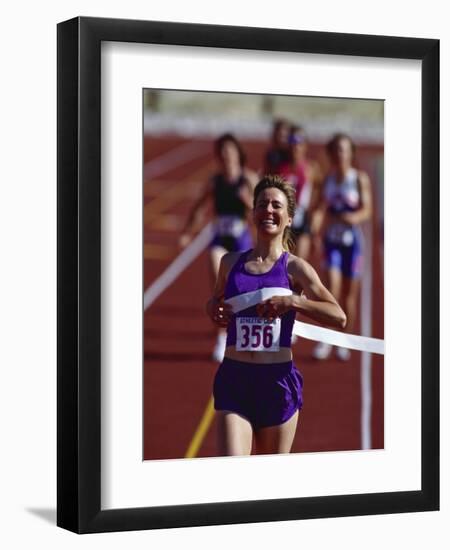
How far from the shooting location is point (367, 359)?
7465mm

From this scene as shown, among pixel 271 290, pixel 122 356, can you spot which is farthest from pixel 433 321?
pixel 122 356

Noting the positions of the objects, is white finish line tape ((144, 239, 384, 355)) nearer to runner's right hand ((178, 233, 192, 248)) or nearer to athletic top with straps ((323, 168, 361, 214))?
runner's right hand ((178, 233, 192, 248))

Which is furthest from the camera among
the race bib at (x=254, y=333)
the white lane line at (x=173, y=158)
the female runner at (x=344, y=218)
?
the female runner at (x=344, y=218)

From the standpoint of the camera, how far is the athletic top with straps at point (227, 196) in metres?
7.19

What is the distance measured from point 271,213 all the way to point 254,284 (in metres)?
0.33

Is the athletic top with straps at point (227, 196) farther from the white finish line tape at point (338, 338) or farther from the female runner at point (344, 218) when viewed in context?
the white finish line tape at point (338, 338)

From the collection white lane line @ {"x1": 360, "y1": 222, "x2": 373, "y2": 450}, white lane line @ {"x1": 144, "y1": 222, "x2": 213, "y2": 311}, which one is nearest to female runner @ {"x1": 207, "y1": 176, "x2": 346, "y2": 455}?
white lane line @ {"x1": 144, "y1": 222, "x2": 213, "y2": 311}

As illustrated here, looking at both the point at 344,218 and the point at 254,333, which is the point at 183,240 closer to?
the point at 254,333

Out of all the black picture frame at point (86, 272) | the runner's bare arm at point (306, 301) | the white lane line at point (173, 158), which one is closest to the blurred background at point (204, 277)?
the white lane line at point (173, 158)

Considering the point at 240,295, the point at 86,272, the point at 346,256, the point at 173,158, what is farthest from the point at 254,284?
the point at 86,272

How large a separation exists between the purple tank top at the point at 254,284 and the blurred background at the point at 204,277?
91 mm

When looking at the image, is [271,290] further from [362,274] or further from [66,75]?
[66,75]

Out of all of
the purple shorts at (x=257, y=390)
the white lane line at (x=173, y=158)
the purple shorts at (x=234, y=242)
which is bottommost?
the purple shorts at (x=257, y=390)

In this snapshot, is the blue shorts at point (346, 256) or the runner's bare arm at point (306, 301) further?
the blue shorts at point (346, 256)
